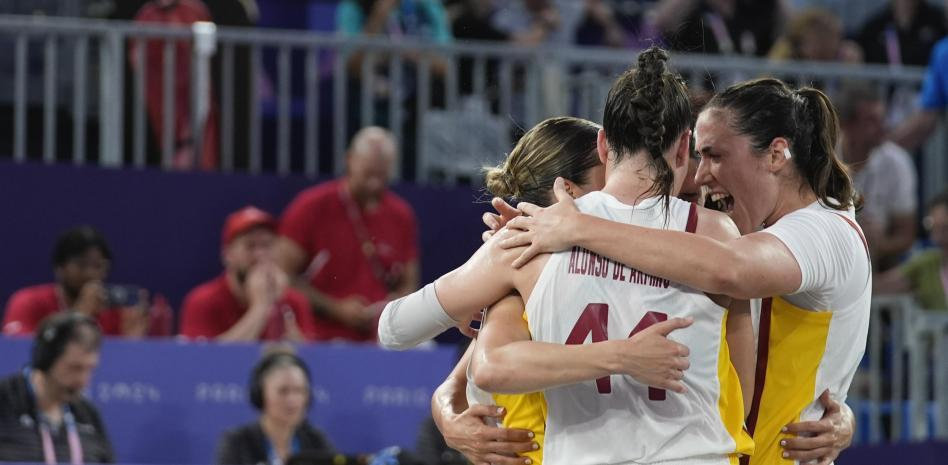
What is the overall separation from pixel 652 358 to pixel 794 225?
57cm

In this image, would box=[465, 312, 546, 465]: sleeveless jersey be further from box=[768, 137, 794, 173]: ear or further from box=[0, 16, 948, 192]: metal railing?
box=[0, 16, 948, 192]: metal railing

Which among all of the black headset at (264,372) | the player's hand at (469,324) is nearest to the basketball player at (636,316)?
the player's hand at (469,324)

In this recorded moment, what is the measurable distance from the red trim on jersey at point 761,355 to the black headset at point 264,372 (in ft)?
13.1

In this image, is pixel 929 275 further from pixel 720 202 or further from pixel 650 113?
pixel 650 113

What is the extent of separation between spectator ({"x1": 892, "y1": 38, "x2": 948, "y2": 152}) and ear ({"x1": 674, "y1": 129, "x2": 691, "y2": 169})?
5918 millimetres

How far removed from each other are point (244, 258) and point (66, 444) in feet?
4.68

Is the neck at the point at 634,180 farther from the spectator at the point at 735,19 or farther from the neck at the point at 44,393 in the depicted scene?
the spectator at the point at 735,19

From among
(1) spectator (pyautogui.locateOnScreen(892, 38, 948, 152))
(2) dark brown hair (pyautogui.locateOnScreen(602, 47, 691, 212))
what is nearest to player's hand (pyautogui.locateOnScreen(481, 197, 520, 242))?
(2) dark brown hair (pyautogui.locateOnScreen(602, 47, 691, 212))

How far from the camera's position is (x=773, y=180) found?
12.3ft

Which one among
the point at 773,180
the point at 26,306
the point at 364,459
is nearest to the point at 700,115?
the point at 773,180

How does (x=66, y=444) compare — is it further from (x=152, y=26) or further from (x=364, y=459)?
(x=152, y=26)

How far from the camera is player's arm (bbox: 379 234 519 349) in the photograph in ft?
11.3

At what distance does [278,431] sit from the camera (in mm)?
7457

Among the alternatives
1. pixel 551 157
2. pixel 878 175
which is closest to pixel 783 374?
pixel 551 157
